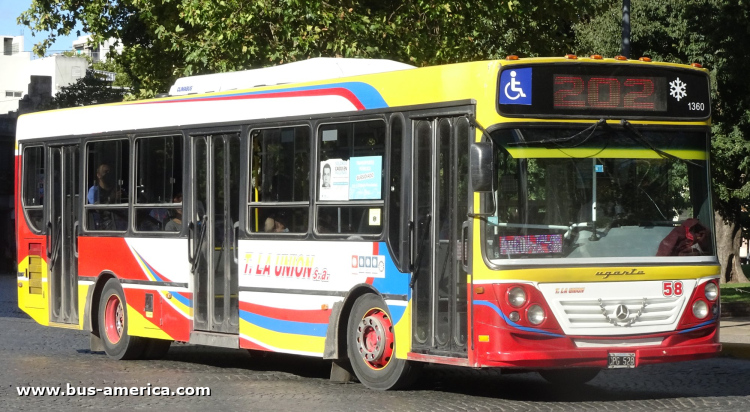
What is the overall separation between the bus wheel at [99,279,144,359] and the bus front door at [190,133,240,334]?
1.60m

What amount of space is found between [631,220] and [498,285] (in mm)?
1290

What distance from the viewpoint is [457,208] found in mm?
10336

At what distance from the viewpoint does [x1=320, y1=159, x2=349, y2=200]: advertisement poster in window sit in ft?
38.0

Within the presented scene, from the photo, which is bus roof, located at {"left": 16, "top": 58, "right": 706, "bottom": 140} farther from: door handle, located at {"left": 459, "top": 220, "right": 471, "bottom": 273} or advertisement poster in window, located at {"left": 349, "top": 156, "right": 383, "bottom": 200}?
door handle, located at {"left": 459, "top": 220, "right": 471, "bottom": 273}

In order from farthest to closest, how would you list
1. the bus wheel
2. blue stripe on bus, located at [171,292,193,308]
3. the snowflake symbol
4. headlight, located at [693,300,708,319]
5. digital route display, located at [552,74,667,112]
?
the bus wheel → blue stripe on bus, located at [171,292,193,308] → the snowflake symbol → headlight, located at [693,300,708,319] → digital route display, located at [552,74,667,112]

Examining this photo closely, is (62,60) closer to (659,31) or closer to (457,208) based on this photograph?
(659,31)

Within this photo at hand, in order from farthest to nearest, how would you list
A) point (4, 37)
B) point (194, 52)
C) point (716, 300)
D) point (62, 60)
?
point (4, 37), point (62, 60), point (194, 52), point (716, 300)

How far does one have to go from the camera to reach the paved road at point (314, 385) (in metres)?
10.2

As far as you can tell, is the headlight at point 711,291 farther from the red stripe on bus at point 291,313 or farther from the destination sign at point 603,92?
the red stripe on bus at point 291,313

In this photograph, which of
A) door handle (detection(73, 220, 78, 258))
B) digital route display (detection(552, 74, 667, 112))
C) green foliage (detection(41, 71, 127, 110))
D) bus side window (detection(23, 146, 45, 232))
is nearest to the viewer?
digital route display (detection(552, 74, 667, 112))

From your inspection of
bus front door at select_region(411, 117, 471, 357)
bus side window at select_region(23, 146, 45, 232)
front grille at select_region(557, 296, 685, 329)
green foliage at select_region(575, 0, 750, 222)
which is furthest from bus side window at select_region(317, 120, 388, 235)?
green foliage at select_region(575, 0, 750, 222)

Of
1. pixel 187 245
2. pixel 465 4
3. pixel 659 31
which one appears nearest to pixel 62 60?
pixel 659 31

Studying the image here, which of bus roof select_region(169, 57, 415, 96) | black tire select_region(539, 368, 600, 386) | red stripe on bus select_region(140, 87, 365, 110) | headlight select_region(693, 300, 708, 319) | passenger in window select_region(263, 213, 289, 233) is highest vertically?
bus roof select_region(169, 57, 415, 96)

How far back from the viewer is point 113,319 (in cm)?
1502
